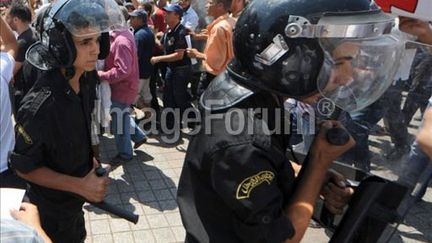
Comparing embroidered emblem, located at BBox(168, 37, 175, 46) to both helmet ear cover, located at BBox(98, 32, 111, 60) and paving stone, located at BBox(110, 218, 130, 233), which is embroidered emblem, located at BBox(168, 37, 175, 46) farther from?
Result: helmet ear cover, located at BBox(98, 32, 111, 60)

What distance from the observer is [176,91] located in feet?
21.2

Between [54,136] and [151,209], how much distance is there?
227 centimetres

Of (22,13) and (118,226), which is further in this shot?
(22,13)

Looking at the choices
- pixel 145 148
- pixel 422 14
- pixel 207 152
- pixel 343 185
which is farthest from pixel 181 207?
pixel 145 148

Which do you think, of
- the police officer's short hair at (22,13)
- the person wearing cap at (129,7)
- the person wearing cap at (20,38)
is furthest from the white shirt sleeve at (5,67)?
the person wearing cap at (129,7)

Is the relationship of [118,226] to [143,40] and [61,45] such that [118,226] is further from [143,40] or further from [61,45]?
[143,40]

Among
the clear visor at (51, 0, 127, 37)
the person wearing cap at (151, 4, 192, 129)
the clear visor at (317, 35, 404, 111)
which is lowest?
the person wearing cap at (151, 4, 192, 129)

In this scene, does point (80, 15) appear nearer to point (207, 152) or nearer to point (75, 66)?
point (75, 66)

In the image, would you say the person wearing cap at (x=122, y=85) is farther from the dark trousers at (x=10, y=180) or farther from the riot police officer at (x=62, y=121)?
the riot police officer at (x=62, y=121)

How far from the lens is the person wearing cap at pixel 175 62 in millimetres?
6188

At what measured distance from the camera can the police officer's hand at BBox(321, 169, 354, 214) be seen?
150cm

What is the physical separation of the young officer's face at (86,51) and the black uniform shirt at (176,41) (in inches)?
155

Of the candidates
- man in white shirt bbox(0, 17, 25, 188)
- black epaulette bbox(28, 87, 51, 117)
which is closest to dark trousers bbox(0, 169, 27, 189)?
man in white shirt bbox(0, 17, 25, 188)

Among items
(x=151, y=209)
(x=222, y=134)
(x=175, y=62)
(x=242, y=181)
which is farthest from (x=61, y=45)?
(x=175, y=62)
